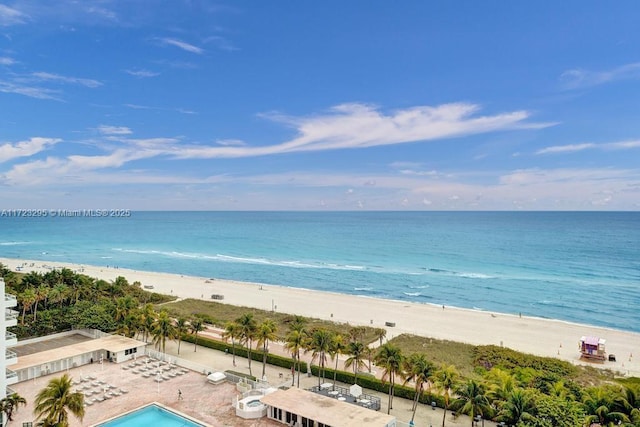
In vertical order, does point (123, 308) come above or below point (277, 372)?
above

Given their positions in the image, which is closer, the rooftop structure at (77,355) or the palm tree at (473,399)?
the palm tree at (473,399)

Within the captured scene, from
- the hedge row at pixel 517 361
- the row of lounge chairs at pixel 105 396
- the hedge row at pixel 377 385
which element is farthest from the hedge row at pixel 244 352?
the hedge row at pixel 517 361

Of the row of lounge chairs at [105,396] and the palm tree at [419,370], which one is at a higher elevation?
the palm tree at [419,370]

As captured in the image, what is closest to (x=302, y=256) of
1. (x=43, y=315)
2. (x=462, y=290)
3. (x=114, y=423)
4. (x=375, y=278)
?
(x=375, y=278)

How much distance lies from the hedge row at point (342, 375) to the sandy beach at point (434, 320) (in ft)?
46.6

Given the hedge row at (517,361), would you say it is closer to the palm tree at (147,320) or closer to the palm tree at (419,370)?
the palm tree at (419,370)

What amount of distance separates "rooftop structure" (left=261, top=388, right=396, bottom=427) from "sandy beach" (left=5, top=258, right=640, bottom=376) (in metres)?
21.5

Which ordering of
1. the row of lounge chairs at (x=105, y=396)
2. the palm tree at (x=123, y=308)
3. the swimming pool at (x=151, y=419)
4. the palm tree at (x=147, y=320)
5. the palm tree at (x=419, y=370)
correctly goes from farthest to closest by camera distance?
the palm tree at (x=123, y=308) → the palm tree at (x=147, y=320) → the row of lounge chairs at (x=105, y=396) → the palm tree at (x=419, y=370) → the swimming pool at (x=151, y=419)

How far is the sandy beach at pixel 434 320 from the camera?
4391cm

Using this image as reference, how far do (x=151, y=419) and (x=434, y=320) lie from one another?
37.6m

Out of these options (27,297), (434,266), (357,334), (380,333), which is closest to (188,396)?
(357,334)

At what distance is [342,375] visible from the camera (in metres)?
31.8

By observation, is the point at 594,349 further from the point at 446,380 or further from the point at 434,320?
the point at 446,380

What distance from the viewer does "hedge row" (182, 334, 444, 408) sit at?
94.0 ft
